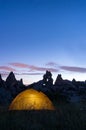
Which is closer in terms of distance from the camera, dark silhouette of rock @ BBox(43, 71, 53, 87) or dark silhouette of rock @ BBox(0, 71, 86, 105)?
dark silhouette of rock @ BBox(0, 71, 86, 105)

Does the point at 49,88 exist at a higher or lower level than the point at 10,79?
lower

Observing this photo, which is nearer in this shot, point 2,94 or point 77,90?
point 2,94

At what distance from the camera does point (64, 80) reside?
58062 millimetres

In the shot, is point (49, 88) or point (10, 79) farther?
point (10, 79)

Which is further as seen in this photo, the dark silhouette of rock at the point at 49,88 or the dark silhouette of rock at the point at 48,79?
the dark silhouette of rock at the point at 48,79

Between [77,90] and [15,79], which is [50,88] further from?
[15,79]

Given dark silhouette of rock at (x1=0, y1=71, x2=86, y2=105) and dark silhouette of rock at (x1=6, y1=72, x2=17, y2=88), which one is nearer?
dark silhouette of rock at (x1=0, y1=71, x2=86, y2=105)

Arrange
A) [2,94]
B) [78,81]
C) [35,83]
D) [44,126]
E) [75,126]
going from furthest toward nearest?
1. [78,81]
2. [35,83]
3. [2,94]
4. [44,126]
5. [75,126]

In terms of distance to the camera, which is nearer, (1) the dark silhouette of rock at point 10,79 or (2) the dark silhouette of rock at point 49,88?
(2) the dark silhouette of rock at point 49,88

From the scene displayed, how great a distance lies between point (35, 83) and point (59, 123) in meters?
44.4

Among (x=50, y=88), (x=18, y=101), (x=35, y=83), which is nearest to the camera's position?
(x=18, y=101)

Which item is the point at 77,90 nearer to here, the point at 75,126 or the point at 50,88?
the point at 50,88

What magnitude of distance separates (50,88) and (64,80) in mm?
6323

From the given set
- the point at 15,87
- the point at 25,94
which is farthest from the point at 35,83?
the point at 25,94
